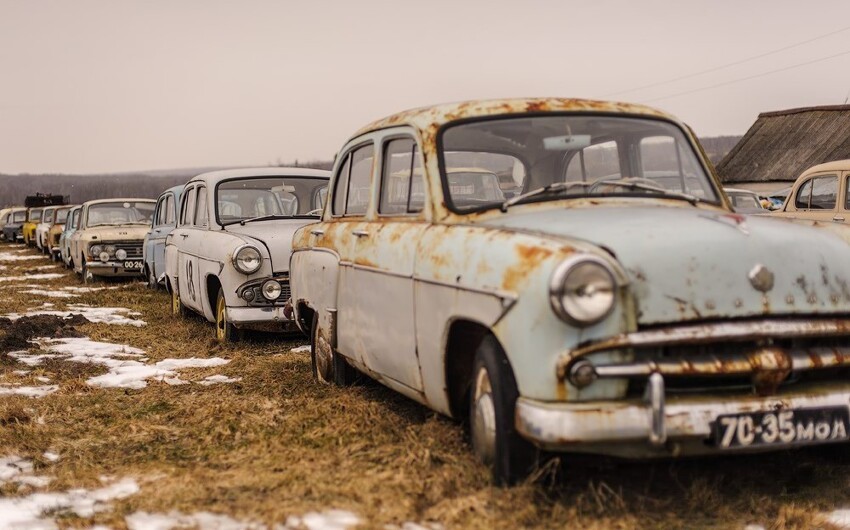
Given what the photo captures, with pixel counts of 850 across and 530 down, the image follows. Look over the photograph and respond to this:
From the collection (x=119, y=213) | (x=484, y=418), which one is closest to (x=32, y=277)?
(x=119, y=213)

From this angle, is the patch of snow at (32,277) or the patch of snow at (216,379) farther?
the patch of snow at (32,277)

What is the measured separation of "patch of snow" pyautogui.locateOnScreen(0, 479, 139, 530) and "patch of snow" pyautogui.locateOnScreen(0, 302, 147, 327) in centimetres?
662

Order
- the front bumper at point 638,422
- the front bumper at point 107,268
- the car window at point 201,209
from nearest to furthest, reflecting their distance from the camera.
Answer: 1. the front bumper at point 638,422
2. the car window at point 201,209
3. the front bumper at point 107,268

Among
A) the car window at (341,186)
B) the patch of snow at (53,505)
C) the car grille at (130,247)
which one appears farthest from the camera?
the car grille at (130,247)

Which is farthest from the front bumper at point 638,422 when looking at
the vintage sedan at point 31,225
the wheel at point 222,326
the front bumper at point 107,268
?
the vintage sedan at point 31,225

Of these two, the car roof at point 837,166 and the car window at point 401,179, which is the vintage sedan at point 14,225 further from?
the car window at point 401,179

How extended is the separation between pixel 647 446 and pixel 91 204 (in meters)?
16.6

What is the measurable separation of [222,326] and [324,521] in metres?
5.35

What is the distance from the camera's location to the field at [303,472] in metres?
3.75

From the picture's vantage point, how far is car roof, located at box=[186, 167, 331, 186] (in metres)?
9.57

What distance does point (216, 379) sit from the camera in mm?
7180

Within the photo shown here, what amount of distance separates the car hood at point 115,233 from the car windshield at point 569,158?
517 inches

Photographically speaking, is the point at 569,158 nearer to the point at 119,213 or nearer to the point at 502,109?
the point at 502,109

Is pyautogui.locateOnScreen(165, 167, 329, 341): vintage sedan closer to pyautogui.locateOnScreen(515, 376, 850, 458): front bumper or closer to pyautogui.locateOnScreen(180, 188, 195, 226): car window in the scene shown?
pyautogui.locateOnScreen(180, 188, 195, 226): car window
